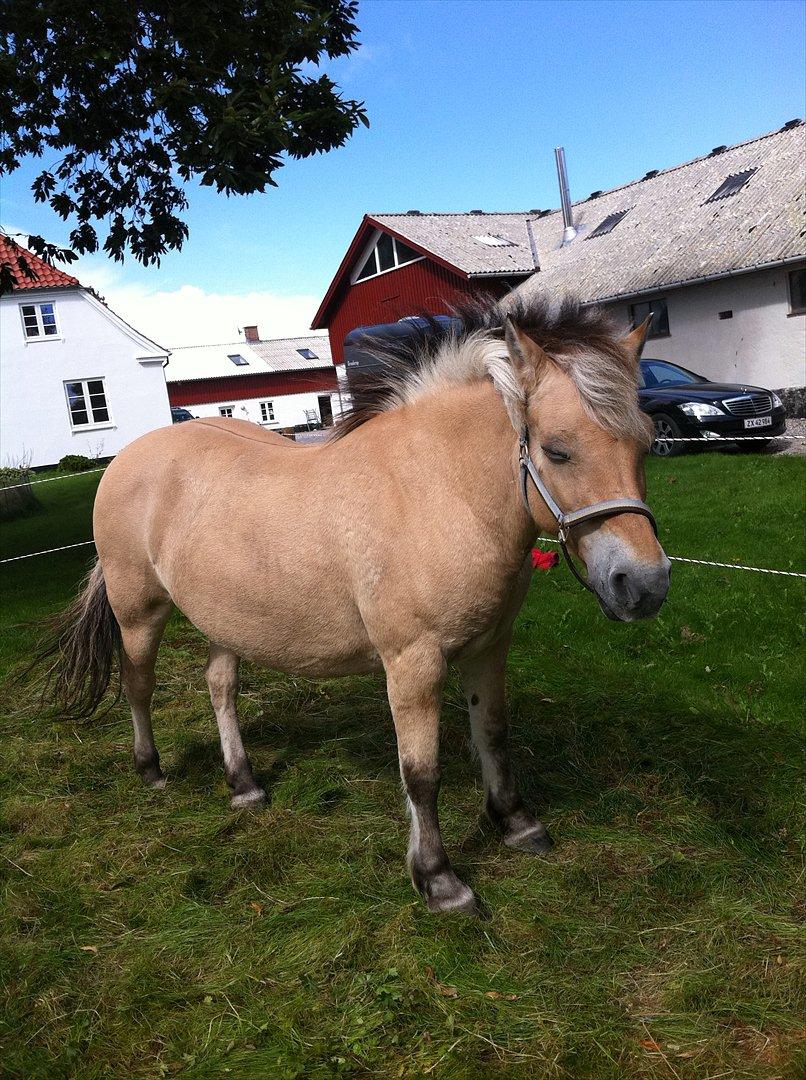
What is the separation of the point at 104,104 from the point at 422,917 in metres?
8.27

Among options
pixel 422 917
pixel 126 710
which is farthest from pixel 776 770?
pixel 126 710

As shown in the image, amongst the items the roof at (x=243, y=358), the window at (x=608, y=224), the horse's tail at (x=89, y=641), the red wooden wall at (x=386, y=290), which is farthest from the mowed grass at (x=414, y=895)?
the roof at (x=243, y=358)

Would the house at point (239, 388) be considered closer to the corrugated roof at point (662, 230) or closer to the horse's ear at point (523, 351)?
the corrugated roof at point (662, 230)

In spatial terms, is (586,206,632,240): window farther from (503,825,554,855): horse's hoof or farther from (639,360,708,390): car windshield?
(503,825,554,855): horse's hoof

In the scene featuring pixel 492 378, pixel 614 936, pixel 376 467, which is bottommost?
pixel 614 936

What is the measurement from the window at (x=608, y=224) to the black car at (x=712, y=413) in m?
13.9

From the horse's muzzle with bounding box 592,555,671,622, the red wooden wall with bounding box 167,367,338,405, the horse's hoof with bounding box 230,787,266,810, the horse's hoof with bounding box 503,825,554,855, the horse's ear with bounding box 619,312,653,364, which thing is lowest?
the horse's hoof with bounding box 503,825,554,855

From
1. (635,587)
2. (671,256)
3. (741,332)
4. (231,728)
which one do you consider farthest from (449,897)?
(671,256)

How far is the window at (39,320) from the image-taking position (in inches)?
1114

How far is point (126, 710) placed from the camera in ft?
17.6

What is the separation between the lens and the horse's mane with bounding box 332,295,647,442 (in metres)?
2.57

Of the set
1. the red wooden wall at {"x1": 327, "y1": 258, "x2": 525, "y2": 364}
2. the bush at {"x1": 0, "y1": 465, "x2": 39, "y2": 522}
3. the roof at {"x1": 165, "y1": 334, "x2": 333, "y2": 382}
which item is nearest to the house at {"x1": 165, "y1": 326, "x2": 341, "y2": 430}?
the roof at {"x1": 165, "y1": 334, "x2": 333, "y2": 382}

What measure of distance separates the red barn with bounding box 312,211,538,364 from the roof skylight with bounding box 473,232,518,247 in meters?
0.04

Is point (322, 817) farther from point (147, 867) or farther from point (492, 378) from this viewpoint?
point (492, 378)
